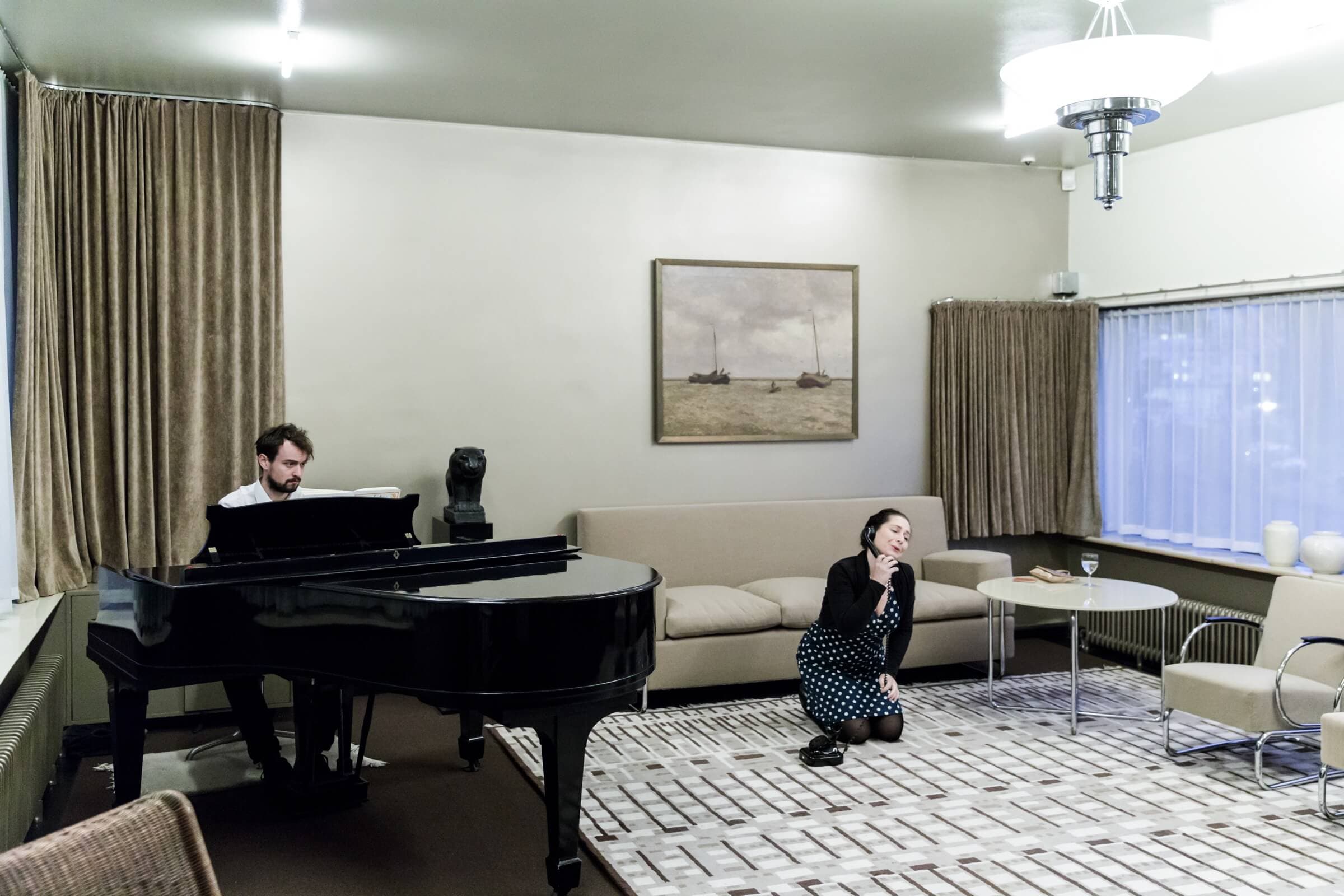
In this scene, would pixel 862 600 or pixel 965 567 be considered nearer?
pixel 862 600

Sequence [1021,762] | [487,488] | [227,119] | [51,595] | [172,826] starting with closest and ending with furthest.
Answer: [172,826], [1021,762], [51,595], [227,119], [487,488]

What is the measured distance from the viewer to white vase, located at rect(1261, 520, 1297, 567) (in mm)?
5746

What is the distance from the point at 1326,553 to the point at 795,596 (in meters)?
2.63

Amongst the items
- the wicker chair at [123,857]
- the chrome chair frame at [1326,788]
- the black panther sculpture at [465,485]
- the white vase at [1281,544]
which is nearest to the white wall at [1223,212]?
the white vase at [1281,544]

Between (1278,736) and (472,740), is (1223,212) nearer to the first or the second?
(1278,736)

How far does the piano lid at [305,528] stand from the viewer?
3781 millimetres

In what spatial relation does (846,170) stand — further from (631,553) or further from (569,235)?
(631,553)

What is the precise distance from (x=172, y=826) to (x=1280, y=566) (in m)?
5.54

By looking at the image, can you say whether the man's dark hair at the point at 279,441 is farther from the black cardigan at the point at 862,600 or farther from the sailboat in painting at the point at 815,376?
the sailboat in painting at the point at 815,376

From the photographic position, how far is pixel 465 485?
227 inches

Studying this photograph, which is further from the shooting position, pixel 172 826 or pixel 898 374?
pixel 898 374

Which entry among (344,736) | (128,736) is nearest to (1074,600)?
(344,736)

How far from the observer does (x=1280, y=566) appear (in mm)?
5785

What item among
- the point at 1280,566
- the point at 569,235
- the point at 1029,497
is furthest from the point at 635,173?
the point at 1280,566
